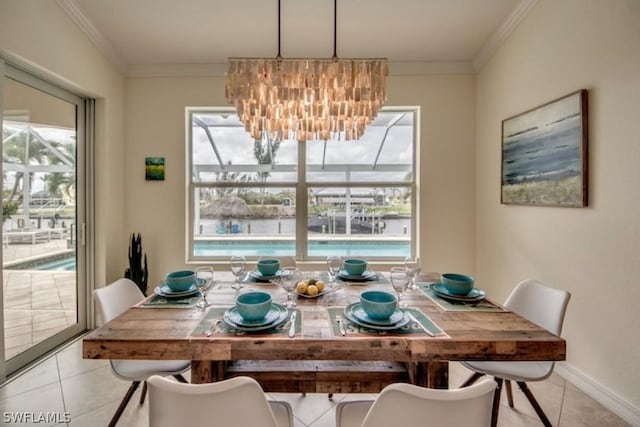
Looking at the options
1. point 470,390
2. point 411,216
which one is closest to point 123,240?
point 411,216

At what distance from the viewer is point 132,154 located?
3.15 meters

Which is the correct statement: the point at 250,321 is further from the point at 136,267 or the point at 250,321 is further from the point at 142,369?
the point at 136,267

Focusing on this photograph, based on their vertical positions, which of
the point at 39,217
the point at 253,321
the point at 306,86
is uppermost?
the point at 306,86

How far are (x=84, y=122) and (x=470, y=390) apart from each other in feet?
11.8

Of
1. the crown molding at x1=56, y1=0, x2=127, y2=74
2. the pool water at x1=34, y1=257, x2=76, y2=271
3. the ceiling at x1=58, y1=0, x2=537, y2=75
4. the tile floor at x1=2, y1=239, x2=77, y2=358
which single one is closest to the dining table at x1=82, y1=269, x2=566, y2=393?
the tile floor at x1=2, y1=239, x2=77, y2=358

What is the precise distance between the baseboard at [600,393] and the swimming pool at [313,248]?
1628 millimetres

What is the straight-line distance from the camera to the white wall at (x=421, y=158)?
3.14 metres

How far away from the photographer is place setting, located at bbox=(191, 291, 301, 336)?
1.17 metres

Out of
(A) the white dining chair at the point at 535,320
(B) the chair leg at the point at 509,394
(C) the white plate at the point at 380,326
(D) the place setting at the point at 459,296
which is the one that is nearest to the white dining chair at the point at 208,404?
(C) the white plate at the point at 380,326

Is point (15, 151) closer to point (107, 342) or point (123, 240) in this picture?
point (123, 240)

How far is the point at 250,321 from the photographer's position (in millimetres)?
1216

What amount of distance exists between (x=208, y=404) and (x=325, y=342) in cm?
44

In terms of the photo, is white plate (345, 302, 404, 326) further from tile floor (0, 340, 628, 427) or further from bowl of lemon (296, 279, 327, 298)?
tile floor (0, 340, 628, 427)

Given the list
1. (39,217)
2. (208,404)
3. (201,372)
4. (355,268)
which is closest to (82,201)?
(39,217)
